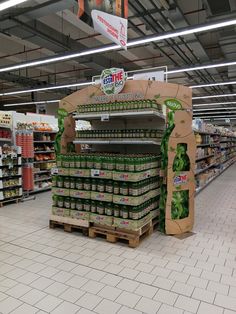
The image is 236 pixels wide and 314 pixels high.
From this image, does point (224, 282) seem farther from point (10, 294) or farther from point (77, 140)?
point (77, 140)

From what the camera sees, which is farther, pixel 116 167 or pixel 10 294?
pixel 116 167

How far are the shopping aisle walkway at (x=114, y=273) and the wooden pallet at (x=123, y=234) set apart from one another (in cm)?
10

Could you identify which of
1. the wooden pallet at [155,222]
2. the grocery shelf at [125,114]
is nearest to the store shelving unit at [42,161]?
the grocery shelf at [125,114]

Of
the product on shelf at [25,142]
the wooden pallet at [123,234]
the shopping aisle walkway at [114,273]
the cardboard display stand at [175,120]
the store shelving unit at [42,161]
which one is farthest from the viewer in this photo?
the store shelving unit at [42,161]

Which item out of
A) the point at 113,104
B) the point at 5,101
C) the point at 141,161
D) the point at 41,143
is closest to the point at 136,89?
the point at 113,104

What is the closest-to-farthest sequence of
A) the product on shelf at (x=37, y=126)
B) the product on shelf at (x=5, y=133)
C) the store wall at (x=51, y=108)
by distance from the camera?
the product on shelf at (x=5, y=133) → the product on shelf at (x=37, y=126) → the store wall at (x=51, y=108)

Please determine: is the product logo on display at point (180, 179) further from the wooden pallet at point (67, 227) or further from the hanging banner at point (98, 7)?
the hanging banner at point (98, 7)

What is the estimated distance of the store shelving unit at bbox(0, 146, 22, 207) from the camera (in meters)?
6.71

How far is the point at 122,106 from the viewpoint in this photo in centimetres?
462

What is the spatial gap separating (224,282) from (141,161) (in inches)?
77.6

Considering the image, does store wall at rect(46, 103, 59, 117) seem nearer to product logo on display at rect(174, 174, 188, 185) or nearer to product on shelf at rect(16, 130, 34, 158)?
product on shelf at rect(16, 130, 34, 158)

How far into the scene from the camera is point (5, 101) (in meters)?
20.9

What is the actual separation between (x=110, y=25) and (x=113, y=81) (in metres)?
1.62

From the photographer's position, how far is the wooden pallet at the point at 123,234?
4113mm
